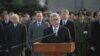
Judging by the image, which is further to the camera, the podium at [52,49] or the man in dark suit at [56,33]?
the man in dark suit at [56,33]

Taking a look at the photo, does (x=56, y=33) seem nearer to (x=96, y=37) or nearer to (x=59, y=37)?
(x=59, y=37)

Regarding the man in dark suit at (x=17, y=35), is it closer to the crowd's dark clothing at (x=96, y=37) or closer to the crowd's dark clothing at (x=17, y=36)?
the crowd's dark clothing at (x=17, y=36)

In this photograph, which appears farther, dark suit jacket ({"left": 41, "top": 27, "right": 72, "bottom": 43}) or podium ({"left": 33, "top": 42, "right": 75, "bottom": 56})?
dark suit jacket ({"left": 41, "top": 27, "right": 72, "bottom": 43})

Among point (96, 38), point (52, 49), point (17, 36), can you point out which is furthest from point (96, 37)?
point (52, 49)

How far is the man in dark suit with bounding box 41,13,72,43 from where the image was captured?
9.40m

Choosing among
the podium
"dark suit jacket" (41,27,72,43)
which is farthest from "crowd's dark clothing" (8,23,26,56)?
the podium

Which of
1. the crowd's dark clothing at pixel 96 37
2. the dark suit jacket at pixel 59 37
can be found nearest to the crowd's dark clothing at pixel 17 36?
the crowd's dark clothing at pixel 96 37

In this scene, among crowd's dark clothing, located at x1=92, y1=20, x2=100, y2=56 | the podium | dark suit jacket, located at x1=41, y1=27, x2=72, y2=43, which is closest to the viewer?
the podium

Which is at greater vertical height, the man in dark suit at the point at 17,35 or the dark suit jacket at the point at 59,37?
the dark suit jacket at the point at 59,37

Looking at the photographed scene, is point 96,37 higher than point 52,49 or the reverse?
the reverse

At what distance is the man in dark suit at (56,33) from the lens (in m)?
9.40

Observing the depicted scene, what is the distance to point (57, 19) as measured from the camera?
966 cm

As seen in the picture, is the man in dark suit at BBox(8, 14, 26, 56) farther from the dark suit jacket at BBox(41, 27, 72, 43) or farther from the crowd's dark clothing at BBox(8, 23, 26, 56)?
the dark suit jacket at BBox(41, 27, 72, 43)

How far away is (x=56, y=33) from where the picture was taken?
960 centimetres
